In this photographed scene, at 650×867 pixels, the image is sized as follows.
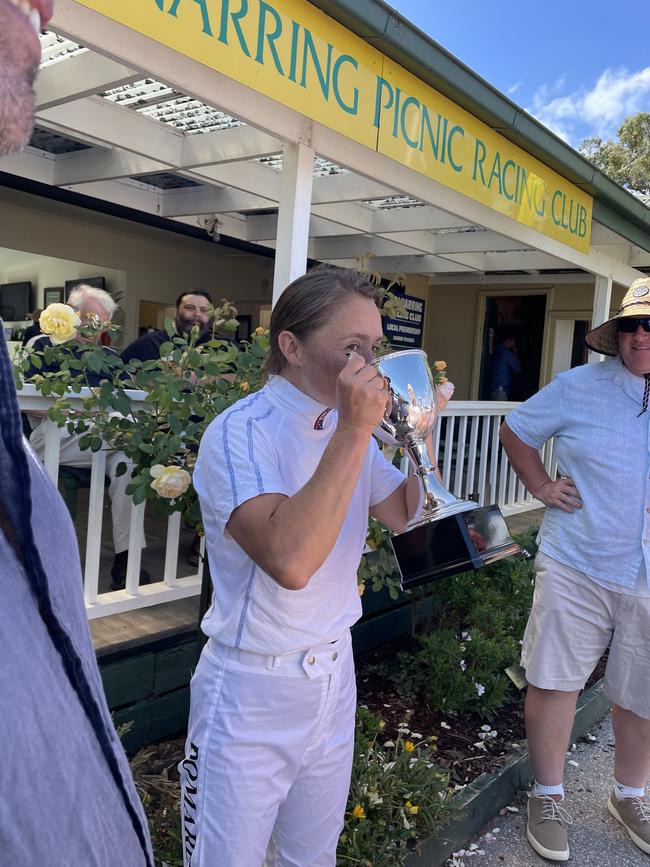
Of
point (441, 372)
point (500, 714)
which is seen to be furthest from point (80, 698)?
point (500, 714)

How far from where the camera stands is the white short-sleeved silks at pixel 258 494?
4.05 ft

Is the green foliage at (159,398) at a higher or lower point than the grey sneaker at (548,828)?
higher

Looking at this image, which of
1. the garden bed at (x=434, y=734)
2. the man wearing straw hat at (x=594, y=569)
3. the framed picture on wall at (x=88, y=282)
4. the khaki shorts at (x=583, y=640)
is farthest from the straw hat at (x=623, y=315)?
the framed picture on wall at (x=88, y=282)

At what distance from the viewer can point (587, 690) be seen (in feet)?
11.5

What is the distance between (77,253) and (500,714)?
628 cm

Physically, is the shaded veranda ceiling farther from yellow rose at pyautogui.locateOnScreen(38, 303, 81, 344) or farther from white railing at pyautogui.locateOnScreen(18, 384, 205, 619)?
white railing at pyautogui.locateOnScreen(18, 384, 205, 619)

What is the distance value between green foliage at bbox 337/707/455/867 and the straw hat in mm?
1625

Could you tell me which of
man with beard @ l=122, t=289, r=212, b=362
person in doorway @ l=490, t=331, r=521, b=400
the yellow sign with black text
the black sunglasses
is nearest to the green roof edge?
the yellow sign with black text

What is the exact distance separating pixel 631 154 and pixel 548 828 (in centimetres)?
3142

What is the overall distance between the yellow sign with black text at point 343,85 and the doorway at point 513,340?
18.4ft

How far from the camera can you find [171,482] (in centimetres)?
206

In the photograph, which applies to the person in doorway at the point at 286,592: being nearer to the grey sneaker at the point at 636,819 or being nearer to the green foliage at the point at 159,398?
the green foliage at the point at 159,398

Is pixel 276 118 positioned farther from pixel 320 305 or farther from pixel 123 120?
pixel 320 305

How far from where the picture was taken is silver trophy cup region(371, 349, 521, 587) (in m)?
1.48
